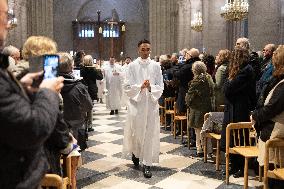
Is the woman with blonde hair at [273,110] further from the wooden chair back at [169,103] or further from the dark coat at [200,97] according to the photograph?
the wooden chair back at [169,103]

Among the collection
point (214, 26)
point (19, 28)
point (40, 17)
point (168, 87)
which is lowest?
point (168, 87)

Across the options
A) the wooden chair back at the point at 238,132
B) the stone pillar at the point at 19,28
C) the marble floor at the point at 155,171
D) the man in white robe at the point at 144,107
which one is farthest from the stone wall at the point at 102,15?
the wooden chair back at the point at 238,132

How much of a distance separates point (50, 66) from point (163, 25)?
1949 cm

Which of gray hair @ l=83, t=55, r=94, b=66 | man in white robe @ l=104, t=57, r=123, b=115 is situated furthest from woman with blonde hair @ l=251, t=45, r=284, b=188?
man in white robe @ l=104, t=57, r=123, b=115

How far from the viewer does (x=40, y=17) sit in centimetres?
2347

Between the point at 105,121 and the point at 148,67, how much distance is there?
5.47 metres

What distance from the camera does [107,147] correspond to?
838 cm

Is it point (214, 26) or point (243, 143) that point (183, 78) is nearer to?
point (243, 143)

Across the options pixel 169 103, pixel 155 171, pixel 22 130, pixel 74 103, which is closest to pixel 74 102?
pixel 74 103

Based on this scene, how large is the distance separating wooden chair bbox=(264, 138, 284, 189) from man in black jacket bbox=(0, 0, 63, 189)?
9.31ft

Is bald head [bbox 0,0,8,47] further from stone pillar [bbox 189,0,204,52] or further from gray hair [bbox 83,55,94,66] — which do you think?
stone pillar [bbox 189,0,204,52]

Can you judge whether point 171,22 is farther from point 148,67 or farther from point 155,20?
point 148,67

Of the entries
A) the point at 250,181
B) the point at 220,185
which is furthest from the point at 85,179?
the point at 250,181

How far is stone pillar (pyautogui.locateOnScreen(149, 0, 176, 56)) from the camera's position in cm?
2123
